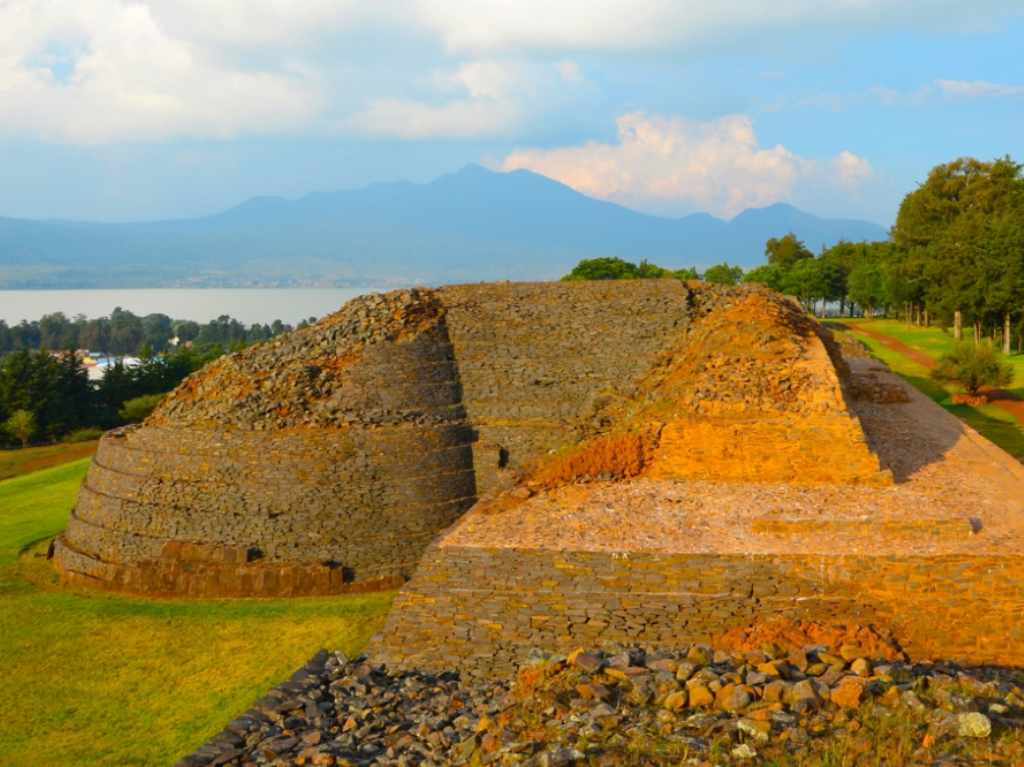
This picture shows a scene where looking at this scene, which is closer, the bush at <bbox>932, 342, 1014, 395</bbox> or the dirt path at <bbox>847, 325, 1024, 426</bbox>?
the dirt path at <bbox>847, 325, 1024, 426</bbox>

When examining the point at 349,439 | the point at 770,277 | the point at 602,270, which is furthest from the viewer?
the point at 770,277

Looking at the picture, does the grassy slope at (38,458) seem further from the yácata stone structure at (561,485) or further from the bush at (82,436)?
the yácata stone structure at (561,485)

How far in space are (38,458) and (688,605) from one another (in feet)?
101

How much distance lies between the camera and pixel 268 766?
7.94 m

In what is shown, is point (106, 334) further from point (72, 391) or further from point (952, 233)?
point (952, 233)

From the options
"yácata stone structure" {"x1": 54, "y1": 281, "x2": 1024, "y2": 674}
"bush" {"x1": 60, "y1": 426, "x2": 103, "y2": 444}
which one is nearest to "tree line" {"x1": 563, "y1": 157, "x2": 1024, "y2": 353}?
"yácata stone structure" {"x1": 54, "y1": 281, "x2": 1024, "y2": 674}

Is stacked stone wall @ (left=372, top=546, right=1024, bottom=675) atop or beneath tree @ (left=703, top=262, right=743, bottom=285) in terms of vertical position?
beneath

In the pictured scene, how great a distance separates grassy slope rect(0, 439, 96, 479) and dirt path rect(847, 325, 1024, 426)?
32.3 meters

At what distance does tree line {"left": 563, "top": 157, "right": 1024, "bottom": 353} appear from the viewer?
42000 mm

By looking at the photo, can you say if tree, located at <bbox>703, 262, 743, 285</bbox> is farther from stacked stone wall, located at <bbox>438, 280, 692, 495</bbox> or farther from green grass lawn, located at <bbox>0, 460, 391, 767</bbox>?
green grass lawn, located at <bbox>0, 460, 391, 767</bbox>

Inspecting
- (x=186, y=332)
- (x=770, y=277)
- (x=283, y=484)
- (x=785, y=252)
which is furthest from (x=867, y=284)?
(x=186, y=332)

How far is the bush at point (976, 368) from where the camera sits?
31641mm

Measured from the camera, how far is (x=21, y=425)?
41.9 m

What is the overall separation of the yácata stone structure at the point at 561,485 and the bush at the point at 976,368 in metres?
12.0
